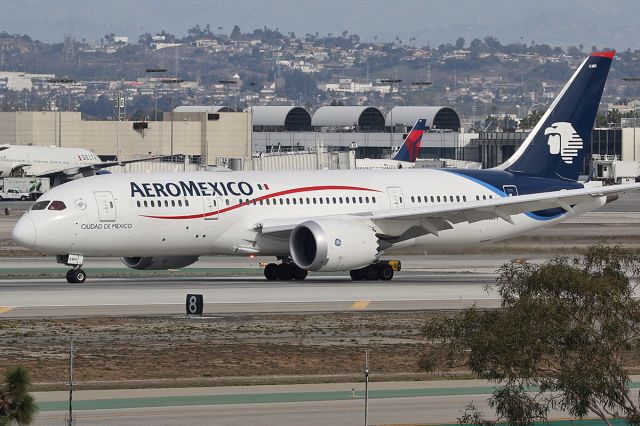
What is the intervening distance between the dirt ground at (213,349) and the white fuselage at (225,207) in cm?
975

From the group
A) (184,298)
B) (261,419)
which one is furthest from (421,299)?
(261,419)

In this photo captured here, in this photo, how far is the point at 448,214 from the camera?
53.2m

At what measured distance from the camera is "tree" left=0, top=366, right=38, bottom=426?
18391 mm

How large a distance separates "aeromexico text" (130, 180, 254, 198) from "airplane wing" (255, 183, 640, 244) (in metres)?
1.59

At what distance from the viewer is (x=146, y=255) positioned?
52812 mm

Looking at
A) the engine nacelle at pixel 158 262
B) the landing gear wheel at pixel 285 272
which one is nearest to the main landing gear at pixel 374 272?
the landing gear wheel at pixel 285 272

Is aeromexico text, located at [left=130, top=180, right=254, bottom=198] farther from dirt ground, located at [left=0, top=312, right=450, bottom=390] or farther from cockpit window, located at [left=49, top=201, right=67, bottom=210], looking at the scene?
dirt ground, located at [left=0, top=312, right=450, bottom=390]

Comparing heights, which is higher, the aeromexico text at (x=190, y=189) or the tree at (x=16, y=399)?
the aeromexico text at (x=190, y=189)

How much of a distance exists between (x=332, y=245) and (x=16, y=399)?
3304 centimetres

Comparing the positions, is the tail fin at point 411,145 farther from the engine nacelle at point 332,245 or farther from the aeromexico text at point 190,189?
the engine nacelle at point 332,245

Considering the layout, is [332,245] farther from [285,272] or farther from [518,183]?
[518,183]

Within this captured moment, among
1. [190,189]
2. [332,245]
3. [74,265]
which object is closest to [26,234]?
[74,265]

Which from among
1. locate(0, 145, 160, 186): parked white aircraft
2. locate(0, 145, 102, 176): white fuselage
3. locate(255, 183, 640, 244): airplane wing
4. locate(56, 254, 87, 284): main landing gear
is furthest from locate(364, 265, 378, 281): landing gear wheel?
locate(0, 145, 102, 176): white fuselage

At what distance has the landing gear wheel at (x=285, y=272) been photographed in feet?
180
